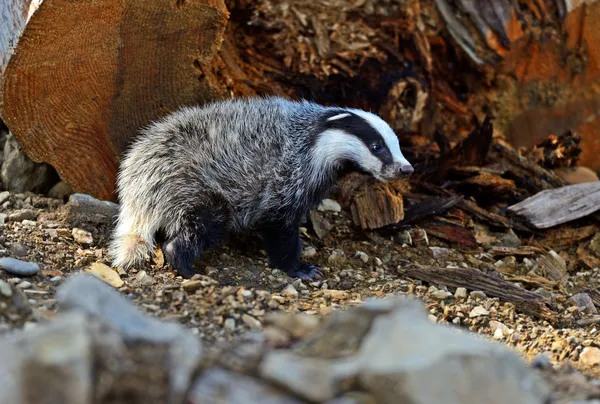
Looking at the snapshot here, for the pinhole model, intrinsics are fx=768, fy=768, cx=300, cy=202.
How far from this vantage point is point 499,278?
4.69 meters

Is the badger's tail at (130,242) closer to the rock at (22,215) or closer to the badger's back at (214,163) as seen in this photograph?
the badger's back at (214,163)

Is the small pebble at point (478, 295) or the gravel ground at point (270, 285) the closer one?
the gravel ground at point (270, 285)

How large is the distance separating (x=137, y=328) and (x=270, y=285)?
7.38 feet

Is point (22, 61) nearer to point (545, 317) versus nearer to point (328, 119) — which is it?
point (328, 119)

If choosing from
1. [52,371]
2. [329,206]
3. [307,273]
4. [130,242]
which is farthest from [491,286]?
[52,371]

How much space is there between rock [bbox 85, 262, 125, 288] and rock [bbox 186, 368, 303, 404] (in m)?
1.90

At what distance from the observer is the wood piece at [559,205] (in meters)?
5.71

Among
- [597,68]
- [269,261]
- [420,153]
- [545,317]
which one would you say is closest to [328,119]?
[269,261]

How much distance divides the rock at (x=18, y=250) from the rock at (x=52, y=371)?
226 centimetres

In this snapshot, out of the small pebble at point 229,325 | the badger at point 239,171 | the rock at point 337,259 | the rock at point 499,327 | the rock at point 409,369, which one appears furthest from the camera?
the rock at point 337,259

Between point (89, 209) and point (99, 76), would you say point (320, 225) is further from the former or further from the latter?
point (99, 76)

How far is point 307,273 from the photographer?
484 cm

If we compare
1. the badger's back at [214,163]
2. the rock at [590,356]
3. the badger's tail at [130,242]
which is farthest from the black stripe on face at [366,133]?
the rock at [590,356]

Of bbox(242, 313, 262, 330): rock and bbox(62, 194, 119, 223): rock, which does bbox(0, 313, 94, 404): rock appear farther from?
bbox(62, 194, 119, 223): rock
